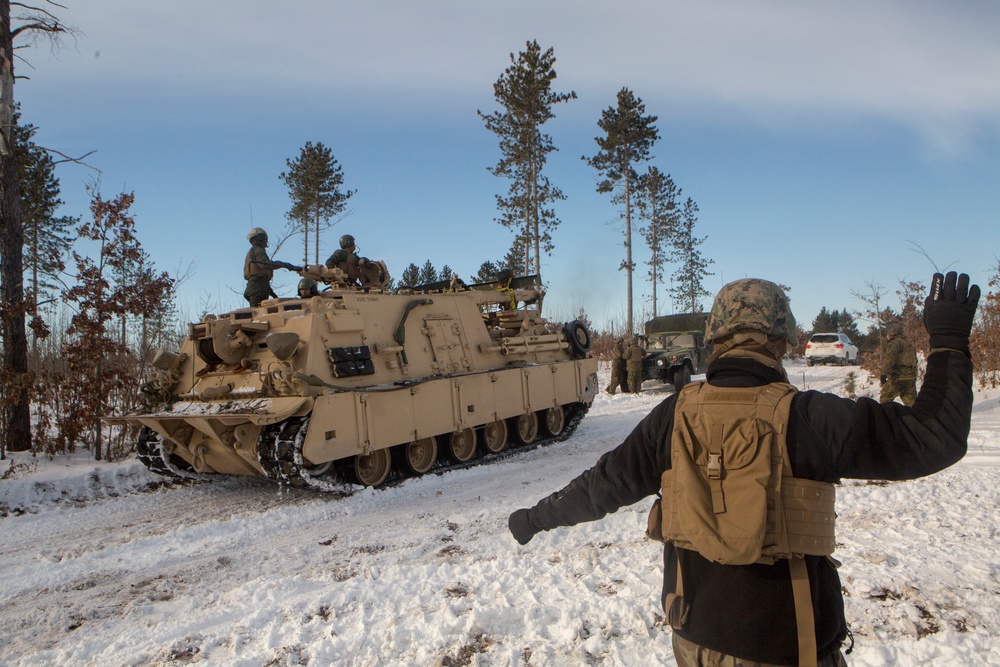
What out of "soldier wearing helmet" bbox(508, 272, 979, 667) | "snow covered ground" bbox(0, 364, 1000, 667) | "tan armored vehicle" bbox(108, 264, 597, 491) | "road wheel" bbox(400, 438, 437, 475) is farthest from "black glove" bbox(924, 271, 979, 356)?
"road wheel" bbox(400, 438, 437, 475)

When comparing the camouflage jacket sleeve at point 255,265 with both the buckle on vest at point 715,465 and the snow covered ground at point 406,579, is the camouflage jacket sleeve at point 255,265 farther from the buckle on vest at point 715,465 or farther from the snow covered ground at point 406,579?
the buckle on vest at point 715,465

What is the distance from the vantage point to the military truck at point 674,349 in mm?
19156

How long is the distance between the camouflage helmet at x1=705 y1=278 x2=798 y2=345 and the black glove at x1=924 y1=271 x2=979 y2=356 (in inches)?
17.3

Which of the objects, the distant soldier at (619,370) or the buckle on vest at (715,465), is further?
the distant soldier at (619,370)

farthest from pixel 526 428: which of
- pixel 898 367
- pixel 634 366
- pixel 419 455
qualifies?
pixel 634 366

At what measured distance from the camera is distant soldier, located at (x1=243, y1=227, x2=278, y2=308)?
32.6ft

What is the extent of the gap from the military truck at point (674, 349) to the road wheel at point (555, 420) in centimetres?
642

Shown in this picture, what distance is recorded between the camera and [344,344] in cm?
895

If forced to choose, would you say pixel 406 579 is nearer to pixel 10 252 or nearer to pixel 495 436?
pixel 495 436

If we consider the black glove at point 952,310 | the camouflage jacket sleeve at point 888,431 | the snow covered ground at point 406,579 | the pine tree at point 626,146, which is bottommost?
the snow covered ground at point 406,579

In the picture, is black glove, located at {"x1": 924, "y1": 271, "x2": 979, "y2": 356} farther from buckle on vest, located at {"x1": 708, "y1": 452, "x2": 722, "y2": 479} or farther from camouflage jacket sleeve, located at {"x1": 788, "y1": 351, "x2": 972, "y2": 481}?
buckle on vest, located at {"x1": 708, "y1": 452, "x2": 722, "y2": 479}

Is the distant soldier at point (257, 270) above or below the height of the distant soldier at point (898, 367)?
above

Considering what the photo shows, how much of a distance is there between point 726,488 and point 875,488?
575 centimetres

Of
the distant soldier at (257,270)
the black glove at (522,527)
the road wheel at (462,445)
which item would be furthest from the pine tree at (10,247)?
the black glove at (522,527)
